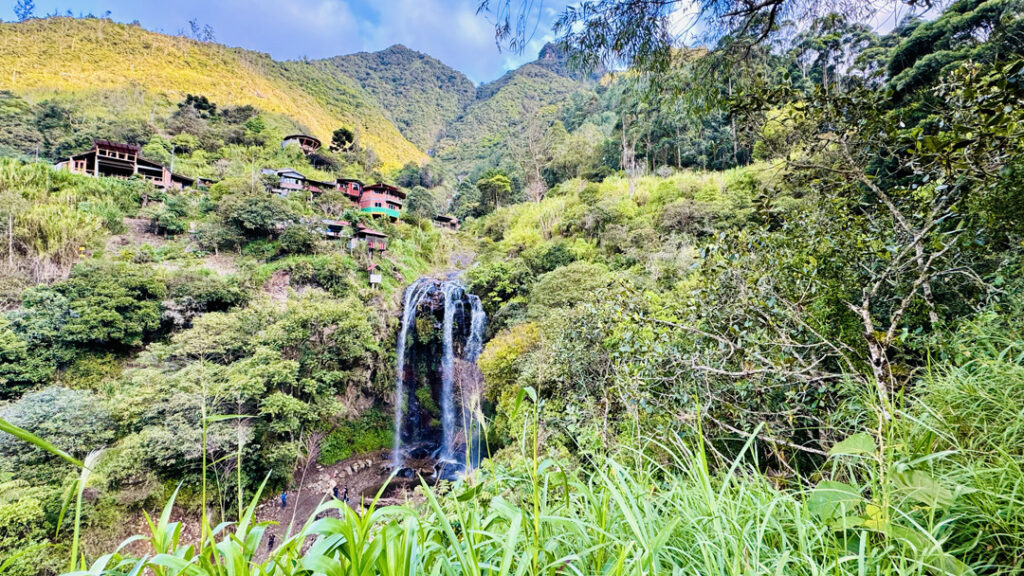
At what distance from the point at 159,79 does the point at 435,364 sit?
117ft

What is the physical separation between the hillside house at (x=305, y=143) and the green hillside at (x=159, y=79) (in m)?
5.74

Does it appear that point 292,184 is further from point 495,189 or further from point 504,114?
point 504,114

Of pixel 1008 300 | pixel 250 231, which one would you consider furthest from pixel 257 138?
pixel 1008 300

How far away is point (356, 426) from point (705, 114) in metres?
12.0

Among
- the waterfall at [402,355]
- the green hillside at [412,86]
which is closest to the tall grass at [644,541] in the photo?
the waterfall at [402,355]

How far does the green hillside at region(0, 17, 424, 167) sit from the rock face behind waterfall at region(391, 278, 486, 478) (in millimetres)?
25482

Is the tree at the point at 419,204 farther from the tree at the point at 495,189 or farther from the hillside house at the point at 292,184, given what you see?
the hillside house at the point at 292,184

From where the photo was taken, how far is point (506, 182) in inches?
884

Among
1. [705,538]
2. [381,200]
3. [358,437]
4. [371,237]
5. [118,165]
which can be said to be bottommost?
[358,437]

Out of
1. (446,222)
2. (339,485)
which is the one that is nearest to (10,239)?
(339,485)

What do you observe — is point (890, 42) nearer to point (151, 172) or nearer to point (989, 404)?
point (989, 404)

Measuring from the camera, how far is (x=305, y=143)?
25766mm

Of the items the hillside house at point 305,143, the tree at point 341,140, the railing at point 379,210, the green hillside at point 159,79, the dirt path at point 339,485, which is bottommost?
the dirt path at point 339,485

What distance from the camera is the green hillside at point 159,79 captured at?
25.4m
